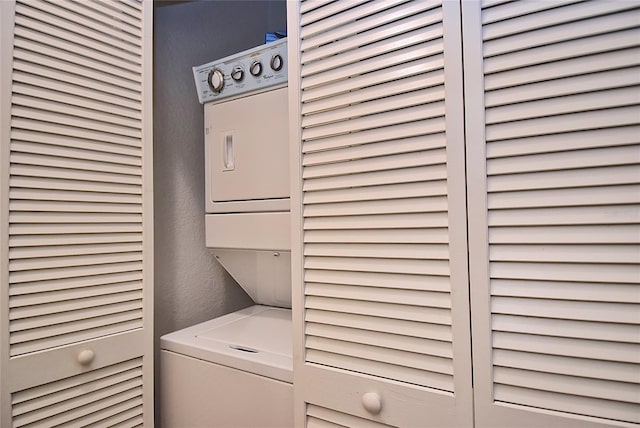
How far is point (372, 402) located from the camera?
104cm

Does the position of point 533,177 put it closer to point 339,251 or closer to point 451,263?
point 451,263

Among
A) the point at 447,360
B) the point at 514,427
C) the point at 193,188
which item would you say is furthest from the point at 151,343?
the point at 514,427

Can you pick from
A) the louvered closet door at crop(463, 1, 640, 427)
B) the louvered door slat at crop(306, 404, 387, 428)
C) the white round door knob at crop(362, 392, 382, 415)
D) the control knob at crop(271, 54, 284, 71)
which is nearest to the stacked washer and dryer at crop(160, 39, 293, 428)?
the control knob at crop(271, 54, 284, 71)

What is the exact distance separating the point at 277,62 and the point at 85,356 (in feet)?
4.64

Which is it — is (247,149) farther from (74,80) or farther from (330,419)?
(330,419)

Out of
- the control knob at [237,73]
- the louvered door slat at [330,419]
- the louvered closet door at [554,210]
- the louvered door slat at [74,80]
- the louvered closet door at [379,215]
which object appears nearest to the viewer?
the louvered closet door at [554,210]

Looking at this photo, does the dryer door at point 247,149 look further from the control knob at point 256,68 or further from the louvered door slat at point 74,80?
the louvered door slat at point 74,80

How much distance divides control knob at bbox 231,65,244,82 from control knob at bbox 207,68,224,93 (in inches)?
3.2

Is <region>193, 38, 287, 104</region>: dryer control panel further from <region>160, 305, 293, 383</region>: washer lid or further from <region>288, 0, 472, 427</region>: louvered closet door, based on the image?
<region>160, 305, 293, 383</region>: washer lid

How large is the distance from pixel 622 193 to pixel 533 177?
18 cm

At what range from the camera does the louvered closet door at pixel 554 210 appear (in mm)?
800

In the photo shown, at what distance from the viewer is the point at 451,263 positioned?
0.96 meters

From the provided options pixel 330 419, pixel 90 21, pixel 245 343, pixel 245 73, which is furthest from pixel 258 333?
pixel 90 21

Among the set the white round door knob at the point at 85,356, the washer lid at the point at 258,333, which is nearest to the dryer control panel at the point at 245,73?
the washer lid at the point at 258,333
